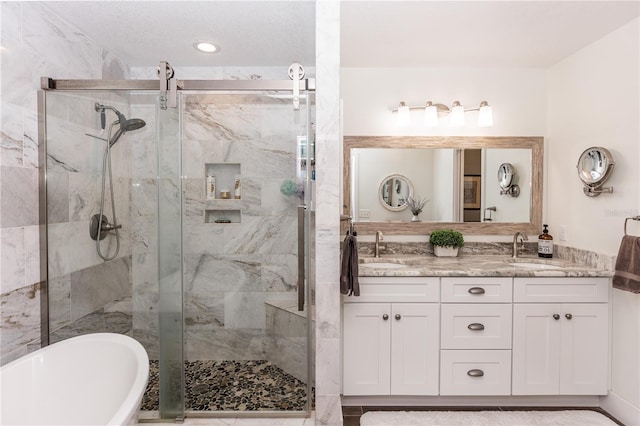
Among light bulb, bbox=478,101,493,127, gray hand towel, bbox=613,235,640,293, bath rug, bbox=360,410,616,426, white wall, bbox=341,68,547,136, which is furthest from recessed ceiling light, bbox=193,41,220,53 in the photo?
gray hand towel, bbox=613,235,640,293

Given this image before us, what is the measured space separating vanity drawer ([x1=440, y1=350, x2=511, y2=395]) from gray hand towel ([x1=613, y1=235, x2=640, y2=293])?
79cm

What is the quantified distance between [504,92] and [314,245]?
2122 mm

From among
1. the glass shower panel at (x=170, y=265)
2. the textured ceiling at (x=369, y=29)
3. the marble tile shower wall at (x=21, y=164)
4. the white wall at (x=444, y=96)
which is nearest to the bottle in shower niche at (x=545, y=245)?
the white wall at (x=444, y=96)

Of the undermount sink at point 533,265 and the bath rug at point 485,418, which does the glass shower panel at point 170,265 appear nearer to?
the bath rug at point 485,418

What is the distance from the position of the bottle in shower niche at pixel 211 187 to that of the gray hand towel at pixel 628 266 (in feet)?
8.29

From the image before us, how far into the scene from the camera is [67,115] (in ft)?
6.98

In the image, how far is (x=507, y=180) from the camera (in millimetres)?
2975

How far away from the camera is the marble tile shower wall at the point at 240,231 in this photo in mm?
2166

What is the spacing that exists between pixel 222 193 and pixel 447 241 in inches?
69.9

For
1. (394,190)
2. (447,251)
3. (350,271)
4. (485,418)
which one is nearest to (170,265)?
(350,271)

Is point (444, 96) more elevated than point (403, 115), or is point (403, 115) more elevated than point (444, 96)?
point (444, 96)

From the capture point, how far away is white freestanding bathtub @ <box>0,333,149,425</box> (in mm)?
1559

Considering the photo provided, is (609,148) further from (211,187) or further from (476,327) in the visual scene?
(211,187)

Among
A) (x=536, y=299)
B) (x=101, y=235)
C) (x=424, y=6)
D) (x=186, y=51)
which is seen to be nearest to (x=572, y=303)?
(x=536, y=299)
